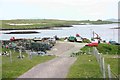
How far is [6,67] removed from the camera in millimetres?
29250

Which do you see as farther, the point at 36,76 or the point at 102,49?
the point at 102,49

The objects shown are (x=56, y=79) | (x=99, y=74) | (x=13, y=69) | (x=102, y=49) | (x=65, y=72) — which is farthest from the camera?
(x=102, y=49)

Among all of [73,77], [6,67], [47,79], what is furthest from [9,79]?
[6,67]

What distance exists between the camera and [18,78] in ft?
75.4

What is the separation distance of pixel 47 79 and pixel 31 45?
35165mm

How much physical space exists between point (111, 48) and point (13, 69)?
32.1m

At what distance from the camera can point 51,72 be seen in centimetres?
2581

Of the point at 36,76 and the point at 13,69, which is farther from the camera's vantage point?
the point at 13,69

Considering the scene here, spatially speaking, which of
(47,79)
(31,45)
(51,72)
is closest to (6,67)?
(51,72)

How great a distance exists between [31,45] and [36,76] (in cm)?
3378

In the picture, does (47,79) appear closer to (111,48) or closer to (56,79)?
(56,79)

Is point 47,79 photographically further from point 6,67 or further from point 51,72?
point 6,67

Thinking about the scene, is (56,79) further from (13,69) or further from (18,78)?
(13,69)

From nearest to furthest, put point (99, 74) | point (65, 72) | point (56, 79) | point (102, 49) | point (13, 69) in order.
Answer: point (56, 79)
point (99, 74)
point (65, 72)
point (13, 69)
point (102, 49)
